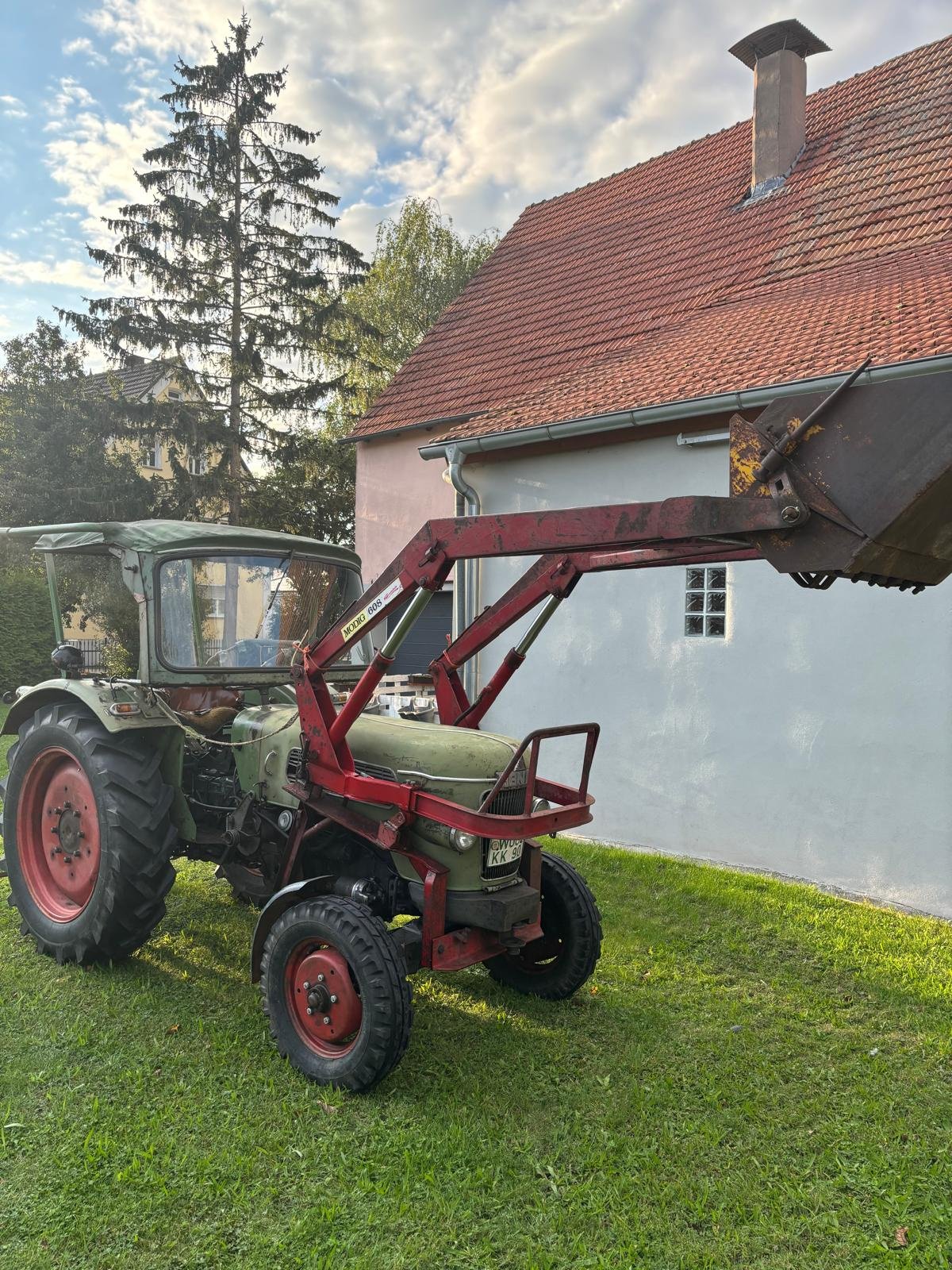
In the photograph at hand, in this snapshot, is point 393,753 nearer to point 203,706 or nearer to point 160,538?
point 203,706

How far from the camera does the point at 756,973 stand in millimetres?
4457

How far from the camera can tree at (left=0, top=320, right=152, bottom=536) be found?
1617 cm

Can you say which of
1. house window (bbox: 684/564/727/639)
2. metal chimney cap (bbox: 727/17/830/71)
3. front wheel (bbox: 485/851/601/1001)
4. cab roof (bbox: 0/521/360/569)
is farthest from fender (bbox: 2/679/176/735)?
metal chimney cap (bbox: 727/17/830/71)

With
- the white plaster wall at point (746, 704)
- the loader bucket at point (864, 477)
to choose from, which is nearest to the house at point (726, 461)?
the white plaster wall at point (746, 704)

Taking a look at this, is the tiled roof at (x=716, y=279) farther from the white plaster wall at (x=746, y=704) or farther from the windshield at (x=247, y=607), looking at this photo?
Result: the windshield at (x=247, y=607)

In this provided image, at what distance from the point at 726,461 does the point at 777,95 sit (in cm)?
609

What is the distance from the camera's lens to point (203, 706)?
439 centimetres

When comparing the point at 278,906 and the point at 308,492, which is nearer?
the point at 278,906

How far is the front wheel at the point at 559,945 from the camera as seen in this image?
13.0 feet

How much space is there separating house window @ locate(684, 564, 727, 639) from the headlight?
3668 millimetres

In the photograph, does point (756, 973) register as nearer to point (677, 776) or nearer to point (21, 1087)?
point (677, 776)

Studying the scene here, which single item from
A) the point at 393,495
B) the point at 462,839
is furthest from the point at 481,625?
the point at 393,495

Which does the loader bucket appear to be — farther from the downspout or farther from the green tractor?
the downspout

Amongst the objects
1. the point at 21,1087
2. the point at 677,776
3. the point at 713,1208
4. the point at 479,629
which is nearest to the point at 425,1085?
the point at 713,1208
